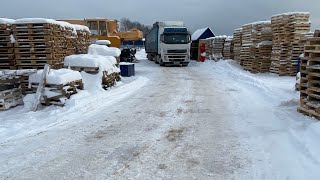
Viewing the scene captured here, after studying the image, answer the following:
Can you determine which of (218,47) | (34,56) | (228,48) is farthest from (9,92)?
(218,47)

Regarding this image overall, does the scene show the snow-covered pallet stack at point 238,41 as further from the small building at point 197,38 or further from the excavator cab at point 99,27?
the small building at point 197,38

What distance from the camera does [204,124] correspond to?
7.68 m

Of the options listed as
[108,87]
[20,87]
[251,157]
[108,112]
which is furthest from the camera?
[108,87]

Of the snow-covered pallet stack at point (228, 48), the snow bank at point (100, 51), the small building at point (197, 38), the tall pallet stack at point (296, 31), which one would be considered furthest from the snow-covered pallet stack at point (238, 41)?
the snow bank at point (100, 51)

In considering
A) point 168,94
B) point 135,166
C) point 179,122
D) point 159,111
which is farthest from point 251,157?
point 168,94

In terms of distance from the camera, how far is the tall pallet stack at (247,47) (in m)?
21.4

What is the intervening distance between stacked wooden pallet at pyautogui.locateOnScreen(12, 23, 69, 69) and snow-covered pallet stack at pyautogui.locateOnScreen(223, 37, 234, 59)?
2061 centimetres

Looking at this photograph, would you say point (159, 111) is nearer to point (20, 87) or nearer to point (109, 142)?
point (109, 142)

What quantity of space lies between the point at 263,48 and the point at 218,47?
12.8m

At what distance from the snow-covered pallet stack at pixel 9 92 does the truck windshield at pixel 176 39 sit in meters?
16.7

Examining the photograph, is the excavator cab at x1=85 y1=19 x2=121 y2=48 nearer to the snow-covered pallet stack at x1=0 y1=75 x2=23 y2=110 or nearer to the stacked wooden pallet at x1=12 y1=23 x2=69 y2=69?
the stacked wooden pallet at x1=12 y1=23 x2=69 y2=69

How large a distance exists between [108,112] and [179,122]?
232cm

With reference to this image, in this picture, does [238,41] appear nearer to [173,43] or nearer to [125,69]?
[173,43]

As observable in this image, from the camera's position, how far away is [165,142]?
6.23m
